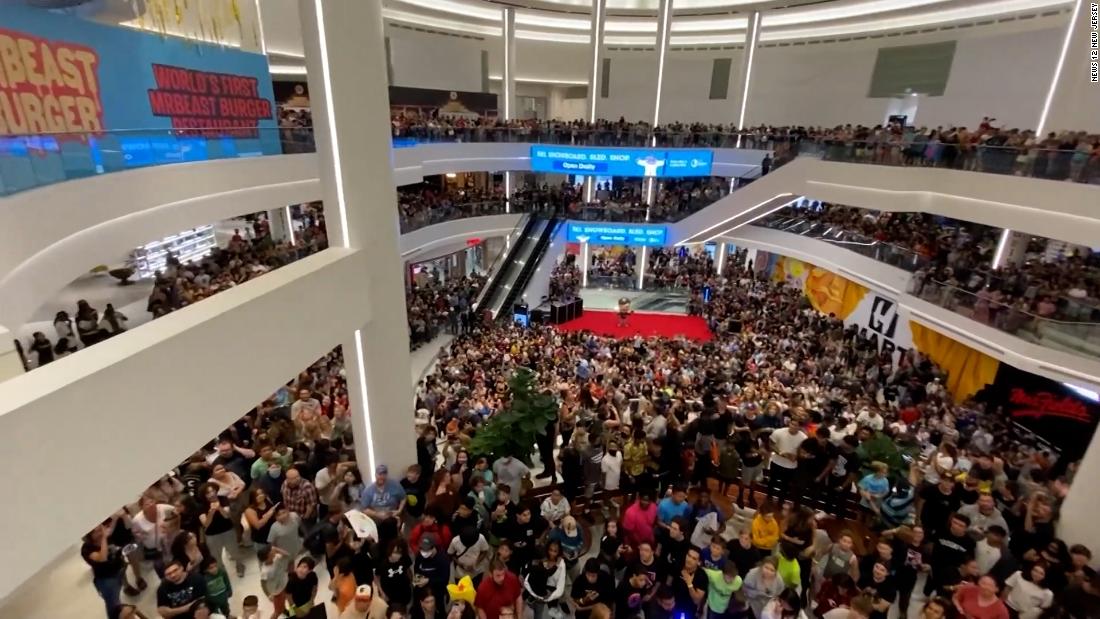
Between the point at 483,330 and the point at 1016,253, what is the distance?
44.4 feet

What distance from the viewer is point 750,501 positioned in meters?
6.59

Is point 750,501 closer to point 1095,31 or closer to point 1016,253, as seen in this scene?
point 1016,253

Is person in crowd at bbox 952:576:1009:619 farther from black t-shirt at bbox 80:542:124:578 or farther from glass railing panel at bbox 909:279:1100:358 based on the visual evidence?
black t-shirt at bbox 80:542:124:578

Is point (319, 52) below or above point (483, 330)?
above

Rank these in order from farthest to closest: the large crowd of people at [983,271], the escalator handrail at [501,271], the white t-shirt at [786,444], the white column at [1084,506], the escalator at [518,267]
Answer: the escalator at [518,267] < the escalator handrail at [501,271] < the large crowd of people at [983,271] < the white t-shirt at [786,444] < the white column at [1084,506]

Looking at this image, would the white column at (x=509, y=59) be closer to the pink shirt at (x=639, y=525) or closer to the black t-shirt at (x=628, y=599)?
the pink shirt at (x=639, y=525)

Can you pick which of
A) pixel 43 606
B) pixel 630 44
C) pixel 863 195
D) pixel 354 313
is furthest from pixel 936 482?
pixel 630 44

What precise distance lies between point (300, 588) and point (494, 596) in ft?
5.10

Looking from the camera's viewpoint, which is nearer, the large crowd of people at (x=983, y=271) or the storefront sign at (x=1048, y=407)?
the large crowd of people at (x=983, y=271)

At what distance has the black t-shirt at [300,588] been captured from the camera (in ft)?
14.0

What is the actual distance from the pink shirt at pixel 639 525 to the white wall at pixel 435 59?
2324 cm

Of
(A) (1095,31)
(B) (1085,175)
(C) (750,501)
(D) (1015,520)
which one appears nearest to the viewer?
(D) (1015,520)

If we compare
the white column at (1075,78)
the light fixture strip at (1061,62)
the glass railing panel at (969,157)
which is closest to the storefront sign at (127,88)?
the glass railing panel at (969,157)

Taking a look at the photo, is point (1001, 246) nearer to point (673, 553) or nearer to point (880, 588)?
point (880, 588)
